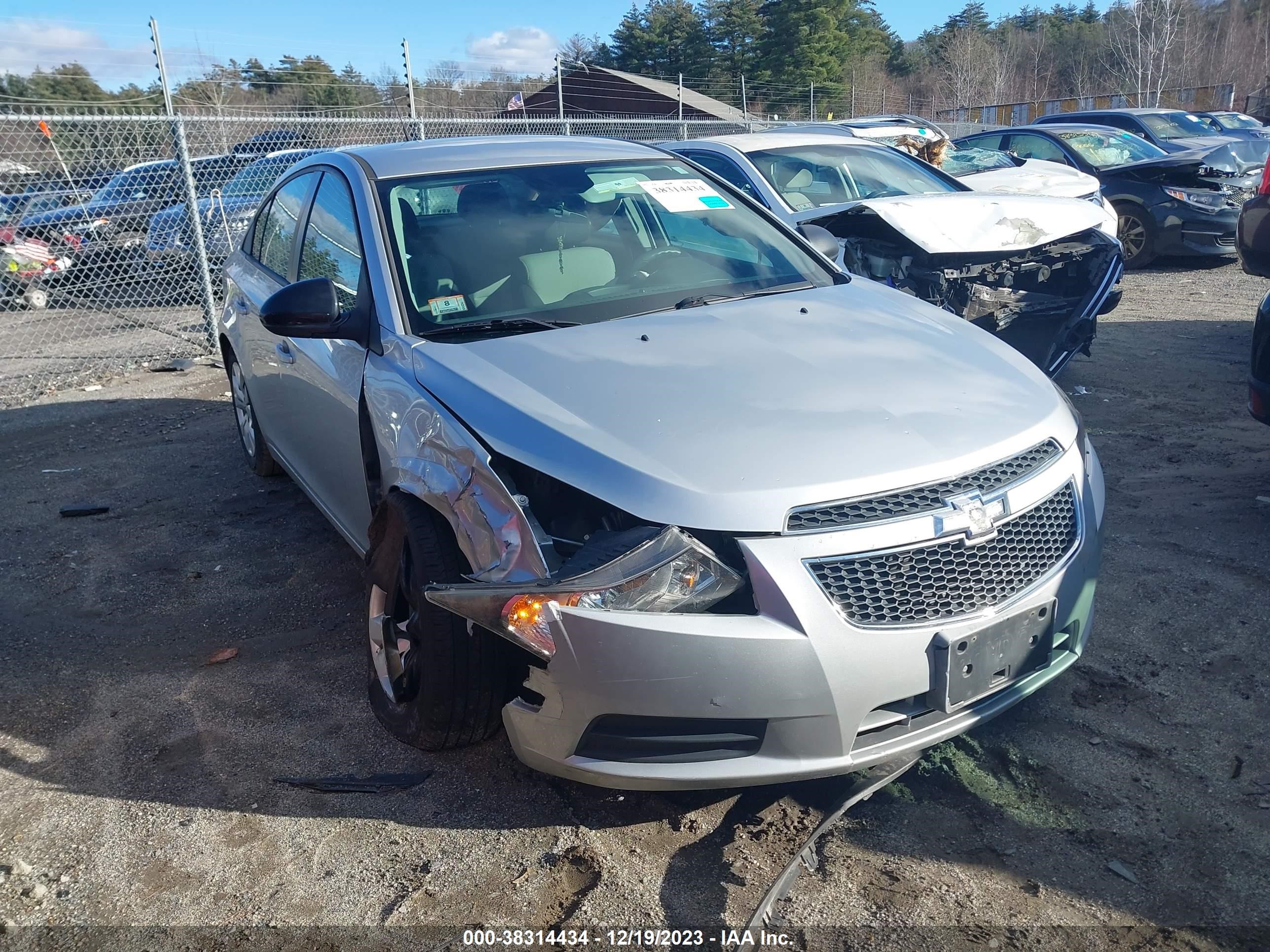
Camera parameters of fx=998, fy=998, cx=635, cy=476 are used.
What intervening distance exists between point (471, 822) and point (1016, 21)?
84097mm

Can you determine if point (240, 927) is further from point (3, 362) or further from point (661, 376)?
point (3, 362)

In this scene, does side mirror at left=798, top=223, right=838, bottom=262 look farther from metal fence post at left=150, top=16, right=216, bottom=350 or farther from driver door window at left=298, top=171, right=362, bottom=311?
metal fence post at left=150, top=16, right=216, bottom=350

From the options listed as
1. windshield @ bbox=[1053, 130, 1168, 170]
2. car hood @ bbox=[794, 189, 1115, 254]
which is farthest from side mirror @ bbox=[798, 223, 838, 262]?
windshield @ bbox=[1053, 130, 1168, 170]

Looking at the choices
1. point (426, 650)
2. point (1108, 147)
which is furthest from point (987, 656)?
point (1108, 147)

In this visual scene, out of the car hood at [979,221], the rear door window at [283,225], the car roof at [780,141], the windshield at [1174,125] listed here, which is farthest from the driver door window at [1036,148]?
the rear door window at [283,225]

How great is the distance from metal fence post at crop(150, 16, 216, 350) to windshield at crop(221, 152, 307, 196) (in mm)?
1716

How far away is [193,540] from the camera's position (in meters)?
4.85

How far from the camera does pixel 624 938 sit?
2248mm

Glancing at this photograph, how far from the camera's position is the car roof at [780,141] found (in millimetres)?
7083

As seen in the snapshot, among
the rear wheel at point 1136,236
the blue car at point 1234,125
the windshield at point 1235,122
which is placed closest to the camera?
the rear wheel at point 1136,236

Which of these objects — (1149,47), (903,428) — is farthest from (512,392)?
(1149,47)

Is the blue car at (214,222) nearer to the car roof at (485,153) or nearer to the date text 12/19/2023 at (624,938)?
the car roof at (485,153)

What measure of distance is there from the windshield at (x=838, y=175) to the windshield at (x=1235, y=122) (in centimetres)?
1487

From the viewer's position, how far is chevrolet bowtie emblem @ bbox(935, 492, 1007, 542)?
90.4 inches
